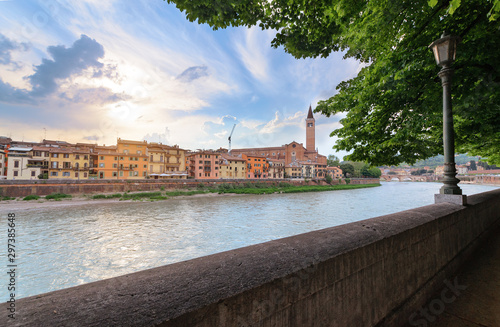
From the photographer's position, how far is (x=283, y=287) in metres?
1.32

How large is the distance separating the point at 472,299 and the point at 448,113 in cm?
284

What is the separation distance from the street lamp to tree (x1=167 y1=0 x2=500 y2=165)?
1.90 feet

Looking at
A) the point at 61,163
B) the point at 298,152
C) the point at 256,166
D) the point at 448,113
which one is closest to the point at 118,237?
the point at 448,113

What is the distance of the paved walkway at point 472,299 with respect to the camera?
2283 mm

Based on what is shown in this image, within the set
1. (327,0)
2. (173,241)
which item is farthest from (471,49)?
(173,241)

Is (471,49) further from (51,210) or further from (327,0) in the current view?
(51,210)

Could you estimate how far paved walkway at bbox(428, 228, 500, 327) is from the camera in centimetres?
228

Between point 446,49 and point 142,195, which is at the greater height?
point 446,49

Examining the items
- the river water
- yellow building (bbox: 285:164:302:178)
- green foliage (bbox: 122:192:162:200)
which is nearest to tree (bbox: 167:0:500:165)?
the river water

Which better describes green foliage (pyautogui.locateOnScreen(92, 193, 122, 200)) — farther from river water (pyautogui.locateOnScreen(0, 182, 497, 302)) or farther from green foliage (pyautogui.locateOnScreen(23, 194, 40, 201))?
river water (pyautogui.locateOnScreen(0, 182, 497, 302))

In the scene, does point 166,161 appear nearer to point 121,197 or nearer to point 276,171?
point 121,197

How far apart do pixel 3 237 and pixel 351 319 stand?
73.3 feet

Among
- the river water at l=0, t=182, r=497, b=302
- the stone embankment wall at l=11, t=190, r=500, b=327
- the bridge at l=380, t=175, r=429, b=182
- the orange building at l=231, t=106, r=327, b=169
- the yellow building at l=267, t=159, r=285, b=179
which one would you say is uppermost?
the orange building at l=231, t=106, r=327, b=169

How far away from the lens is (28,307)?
2.89 ft
